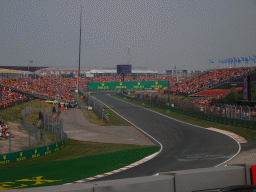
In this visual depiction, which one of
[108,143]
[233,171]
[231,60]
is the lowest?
[108,143]

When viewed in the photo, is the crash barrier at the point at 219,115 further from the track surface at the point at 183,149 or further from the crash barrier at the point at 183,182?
the crash barrier at the point at 183,182

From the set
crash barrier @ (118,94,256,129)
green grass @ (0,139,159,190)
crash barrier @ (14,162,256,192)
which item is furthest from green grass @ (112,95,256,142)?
crash barrier @ (14,162,256,192)

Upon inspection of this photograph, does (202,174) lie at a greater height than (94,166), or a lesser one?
greater

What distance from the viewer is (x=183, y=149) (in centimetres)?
2477

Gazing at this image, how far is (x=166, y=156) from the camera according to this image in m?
22.2

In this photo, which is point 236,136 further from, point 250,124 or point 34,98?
point 34,98

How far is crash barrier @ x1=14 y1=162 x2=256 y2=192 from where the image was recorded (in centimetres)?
689

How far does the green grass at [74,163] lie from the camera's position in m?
16.6

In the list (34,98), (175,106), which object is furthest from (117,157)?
(34,98)

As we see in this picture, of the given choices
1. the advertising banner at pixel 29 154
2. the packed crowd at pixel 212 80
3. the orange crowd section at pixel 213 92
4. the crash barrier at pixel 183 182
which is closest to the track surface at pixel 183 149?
the advertising banner at pixel 29 154

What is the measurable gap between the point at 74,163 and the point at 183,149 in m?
8.40

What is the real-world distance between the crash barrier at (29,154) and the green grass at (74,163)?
1.35ft

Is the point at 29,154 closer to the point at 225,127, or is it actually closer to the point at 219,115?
the point at 225,127

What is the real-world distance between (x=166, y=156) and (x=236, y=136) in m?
10.8
